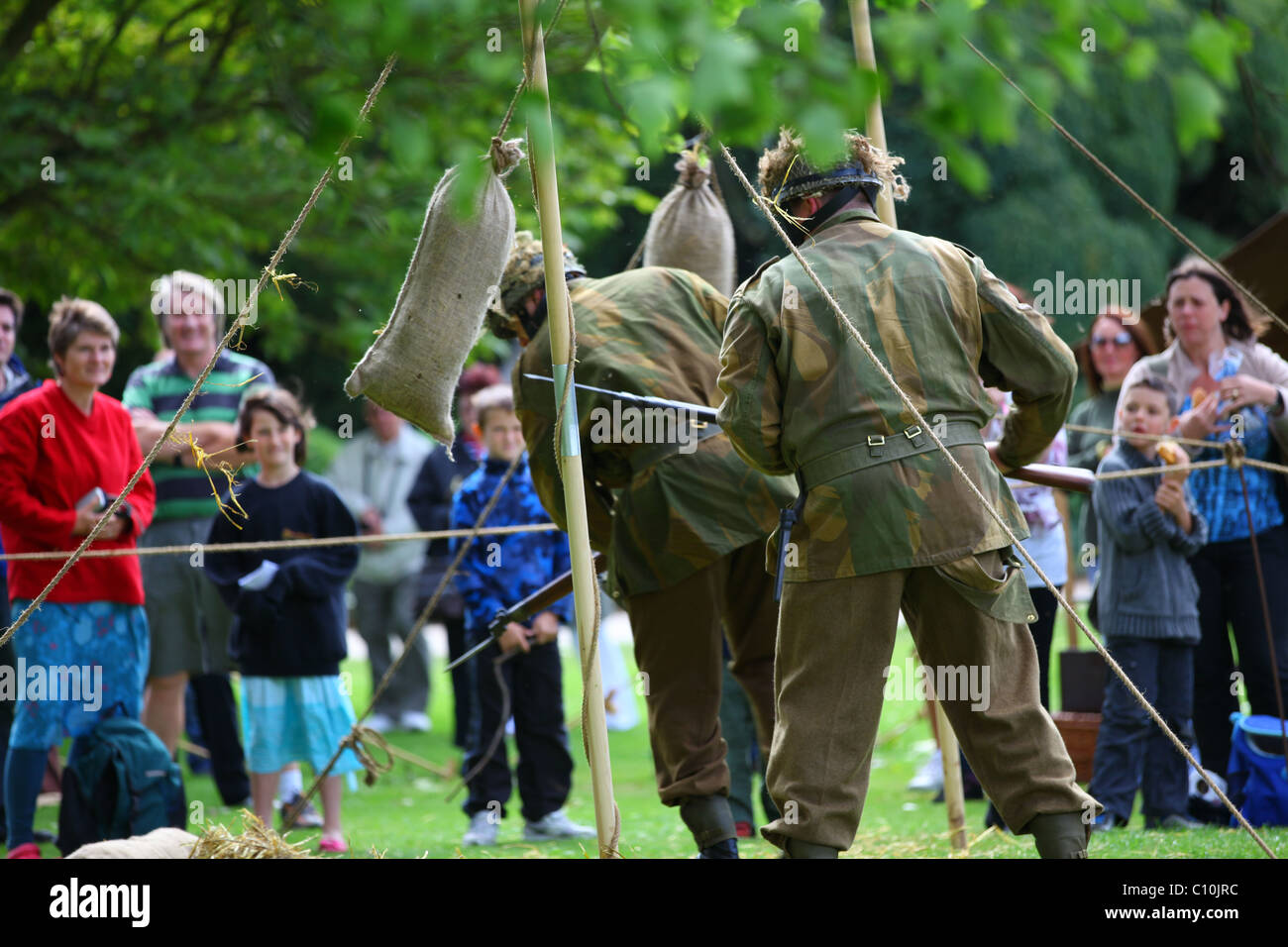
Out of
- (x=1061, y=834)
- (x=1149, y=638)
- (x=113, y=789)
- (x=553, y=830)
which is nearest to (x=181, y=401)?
(x=113, y=789)

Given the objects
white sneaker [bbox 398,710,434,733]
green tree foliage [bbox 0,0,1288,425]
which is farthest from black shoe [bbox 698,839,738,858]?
white sneaker [bbox 398,710,434,733]

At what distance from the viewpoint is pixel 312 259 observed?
36.1 ft

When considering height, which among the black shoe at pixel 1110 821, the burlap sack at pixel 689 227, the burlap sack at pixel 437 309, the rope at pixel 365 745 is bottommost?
the black shoe at pixel 1110 821

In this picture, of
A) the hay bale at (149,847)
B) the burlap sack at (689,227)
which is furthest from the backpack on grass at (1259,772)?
the hay bale at (149,847)

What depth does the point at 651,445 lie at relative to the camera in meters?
4.19

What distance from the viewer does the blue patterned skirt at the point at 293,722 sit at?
18.0ft

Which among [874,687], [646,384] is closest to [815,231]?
[646,384]

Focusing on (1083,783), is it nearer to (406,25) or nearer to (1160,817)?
(1160,817)

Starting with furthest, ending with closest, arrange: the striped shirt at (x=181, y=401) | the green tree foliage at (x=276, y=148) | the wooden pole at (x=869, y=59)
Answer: the green tree foliage at (x=276, y=148) < the striped shirt at (x=181, y=401) < the wooden pole at (x=869, y=59)

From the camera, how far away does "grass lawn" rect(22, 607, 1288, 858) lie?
15.2ft

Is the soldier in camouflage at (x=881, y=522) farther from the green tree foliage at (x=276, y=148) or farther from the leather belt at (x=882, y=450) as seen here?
the green tree foliage at (x=276, y=148)

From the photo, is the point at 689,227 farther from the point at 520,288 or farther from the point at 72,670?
the point at 72,670
